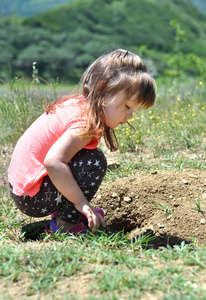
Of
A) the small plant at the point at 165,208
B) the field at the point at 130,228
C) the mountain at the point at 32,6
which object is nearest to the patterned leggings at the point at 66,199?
the field at the point at 130,228

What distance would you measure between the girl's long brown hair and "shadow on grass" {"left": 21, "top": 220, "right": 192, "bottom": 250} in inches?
28.5

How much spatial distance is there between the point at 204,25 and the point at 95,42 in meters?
10.6

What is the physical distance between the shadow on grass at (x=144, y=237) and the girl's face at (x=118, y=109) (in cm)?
70

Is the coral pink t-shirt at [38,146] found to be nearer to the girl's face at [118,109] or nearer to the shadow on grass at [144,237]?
the girl's face at [118,109]

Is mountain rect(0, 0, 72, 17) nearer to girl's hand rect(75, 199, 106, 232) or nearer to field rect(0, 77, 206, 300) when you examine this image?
field rect(0, 77, 206, 300)

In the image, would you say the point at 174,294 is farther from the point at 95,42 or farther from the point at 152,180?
the point at 95,42

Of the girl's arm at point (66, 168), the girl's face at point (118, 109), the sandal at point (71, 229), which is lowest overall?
the sandal at point (71, 229)

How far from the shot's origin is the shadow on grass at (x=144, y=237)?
2451 millimetres

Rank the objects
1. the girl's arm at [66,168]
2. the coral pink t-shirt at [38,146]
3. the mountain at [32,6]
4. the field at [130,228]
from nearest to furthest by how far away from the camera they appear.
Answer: the field at [130,228], the girl's arm at [66,168], the coral pink t-shirt at [38,146], the mountain at [32,6]

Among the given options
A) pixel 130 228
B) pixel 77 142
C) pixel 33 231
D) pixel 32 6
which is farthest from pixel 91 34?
pixel 77 142

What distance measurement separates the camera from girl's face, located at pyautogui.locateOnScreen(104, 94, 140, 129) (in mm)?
2221

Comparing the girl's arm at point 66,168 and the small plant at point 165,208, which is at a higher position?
the girl's arm at point 66,168

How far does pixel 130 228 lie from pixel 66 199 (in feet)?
2.11

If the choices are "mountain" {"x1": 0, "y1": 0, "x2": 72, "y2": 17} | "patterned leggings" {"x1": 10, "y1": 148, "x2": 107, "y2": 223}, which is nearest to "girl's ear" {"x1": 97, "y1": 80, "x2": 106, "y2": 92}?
"patterned leggings" {"x1": 10, "y1": 148, "x2": 107, "y2": 223}
